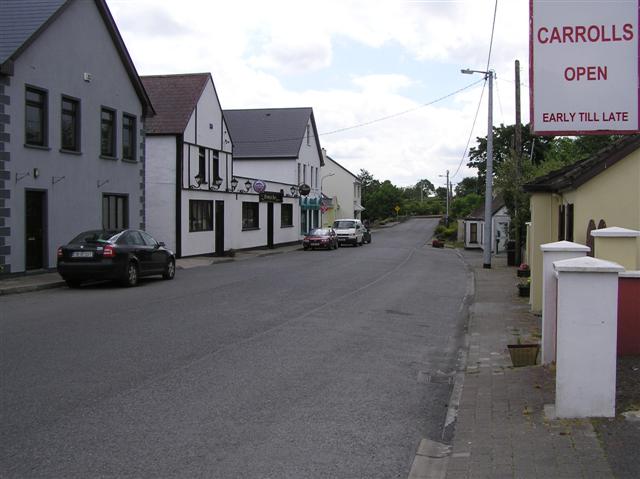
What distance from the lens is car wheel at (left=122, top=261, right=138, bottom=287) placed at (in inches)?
674

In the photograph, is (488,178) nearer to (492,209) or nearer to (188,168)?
(188,168)

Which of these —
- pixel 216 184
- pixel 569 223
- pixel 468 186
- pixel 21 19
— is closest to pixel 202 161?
pixel 216 184

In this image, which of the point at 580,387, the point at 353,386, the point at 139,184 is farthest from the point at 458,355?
the point at 139,184

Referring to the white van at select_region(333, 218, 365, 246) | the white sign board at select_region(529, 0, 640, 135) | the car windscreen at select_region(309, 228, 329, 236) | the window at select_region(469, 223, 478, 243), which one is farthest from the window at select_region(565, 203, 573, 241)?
the window at select_region(469, 223, 478, 243)

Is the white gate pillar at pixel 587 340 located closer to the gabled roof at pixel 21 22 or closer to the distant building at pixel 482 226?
the gabled roof at pixel 21 22

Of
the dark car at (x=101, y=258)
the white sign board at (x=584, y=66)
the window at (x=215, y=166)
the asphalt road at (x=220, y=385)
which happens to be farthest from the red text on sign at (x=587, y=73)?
the window at (x=215, y=166)

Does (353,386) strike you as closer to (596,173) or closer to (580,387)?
(580,387)

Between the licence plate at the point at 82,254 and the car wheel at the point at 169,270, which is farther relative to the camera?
the car wheel at the point at 169,270

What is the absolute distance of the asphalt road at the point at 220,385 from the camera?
496cm

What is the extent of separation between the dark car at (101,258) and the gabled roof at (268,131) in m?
33.5

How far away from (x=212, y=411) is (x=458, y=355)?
4352 mm

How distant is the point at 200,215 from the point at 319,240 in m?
10.1

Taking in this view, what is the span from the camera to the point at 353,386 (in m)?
7.30

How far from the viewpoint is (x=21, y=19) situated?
64.0 ft
